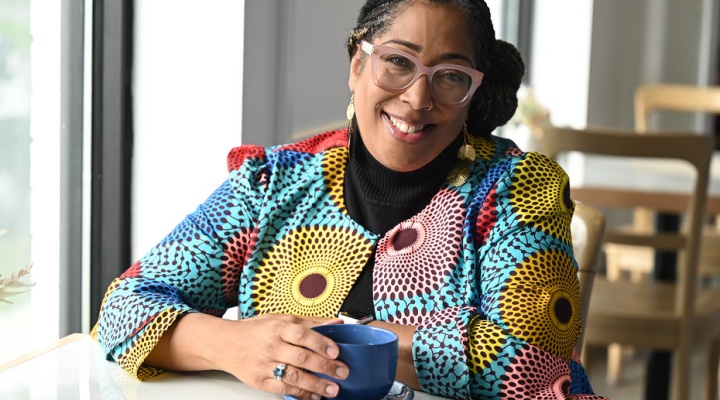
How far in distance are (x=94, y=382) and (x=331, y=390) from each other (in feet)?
1.08

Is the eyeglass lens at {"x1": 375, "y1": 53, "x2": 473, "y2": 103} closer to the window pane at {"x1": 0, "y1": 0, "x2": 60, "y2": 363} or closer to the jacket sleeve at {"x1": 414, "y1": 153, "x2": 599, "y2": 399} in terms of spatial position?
the jacket sleeve at {"x1": 414, "y1": 153, "x2": 599, "y2": 399}

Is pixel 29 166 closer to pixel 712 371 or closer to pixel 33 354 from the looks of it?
pixel 33 354

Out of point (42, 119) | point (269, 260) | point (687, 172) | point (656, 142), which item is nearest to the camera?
point (269, 260)

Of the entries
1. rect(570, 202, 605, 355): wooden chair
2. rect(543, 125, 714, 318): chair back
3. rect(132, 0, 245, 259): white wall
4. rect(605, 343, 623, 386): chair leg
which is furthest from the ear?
rect(605, 343, 623, 386): chair leg

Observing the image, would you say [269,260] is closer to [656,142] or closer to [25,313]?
[25,313]

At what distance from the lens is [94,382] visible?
1153mm

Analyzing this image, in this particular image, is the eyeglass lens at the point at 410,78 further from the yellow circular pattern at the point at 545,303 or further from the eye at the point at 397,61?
the yellow circular pattern at the point at 545,303

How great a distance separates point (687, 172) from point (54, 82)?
2.27 m

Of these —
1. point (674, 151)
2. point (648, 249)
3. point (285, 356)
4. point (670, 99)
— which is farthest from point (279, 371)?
Result: point (670, 99)

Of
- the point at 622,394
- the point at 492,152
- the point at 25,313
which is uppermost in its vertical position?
the point at 492,152

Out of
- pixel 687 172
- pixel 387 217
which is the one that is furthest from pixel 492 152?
pixel 687 172

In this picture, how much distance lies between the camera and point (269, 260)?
143 cm

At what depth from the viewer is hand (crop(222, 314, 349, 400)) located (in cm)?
101

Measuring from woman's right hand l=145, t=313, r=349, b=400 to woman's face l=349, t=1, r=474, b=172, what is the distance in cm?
35
